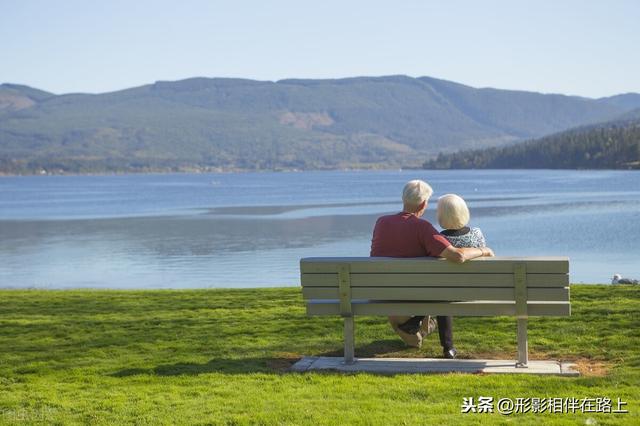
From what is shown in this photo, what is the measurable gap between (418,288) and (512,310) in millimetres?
888

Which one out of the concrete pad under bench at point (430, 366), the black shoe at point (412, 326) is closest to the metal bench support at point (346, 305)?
the concrete pad under bench at point (430, 366)

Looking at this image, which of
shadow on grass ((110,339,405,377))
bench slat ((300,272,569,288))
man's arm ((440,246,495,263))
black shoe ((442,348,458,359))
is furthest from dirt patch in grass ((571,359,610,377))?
shadow on grass ((110,339,405,377))

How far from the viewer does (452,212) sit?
9164 millimetres

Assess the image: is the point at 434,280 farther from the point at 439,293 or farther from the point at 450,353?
the point at 450,353

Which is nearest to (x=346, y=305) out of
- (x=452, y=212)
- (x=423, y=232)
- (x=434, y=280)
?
(x=434, y=280)

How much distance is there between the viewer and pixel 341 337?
A: 1066 cm

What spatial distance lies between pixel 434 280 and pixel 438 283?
5cm

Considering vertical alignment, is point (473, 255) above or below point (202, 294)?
above

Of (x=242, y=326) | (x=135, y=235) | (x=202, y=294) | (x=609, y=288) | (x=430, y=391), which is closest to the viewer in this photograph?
(x=430, y=391)

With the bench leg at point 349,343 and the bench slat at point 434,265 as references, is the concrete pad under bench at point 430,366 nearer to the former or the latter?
the bench leg at point 349,343

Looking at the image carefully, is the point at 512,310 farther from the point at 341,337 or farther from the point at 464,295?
the point at 341,337

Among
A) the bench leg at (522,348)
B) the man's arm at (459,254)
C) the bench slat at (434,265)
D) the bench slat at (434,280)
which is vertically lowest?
the bench leg at (522,348)

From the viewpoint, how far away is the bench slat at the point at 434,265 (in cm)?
846

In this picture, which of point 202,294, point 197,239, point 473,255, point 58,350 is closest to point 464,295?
point 473,255
